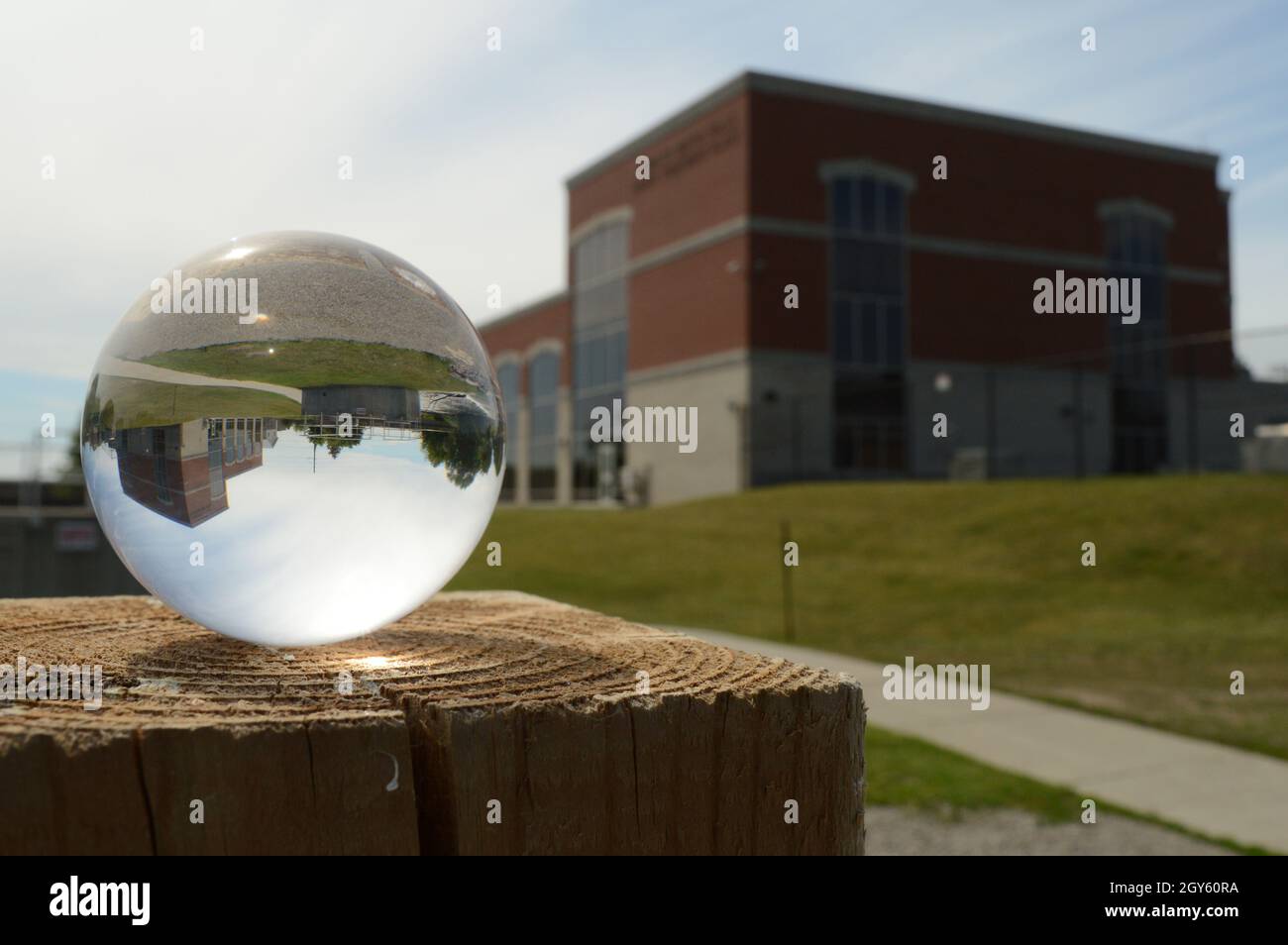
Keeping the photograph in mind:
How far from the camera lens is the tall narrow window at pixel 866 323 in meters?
35.4

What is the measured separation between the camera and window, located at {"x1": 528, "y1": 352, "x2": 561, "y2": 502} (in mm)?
45188

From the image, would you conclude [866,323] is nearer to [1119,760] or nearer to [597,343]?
[597,343]

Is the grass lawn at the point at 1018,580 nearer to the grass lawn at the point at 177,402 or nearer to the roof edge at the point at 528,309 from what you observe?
the grass lawn at the point at 177,402

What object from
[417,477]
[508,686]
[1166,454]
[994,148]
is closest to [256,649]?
[417,477]

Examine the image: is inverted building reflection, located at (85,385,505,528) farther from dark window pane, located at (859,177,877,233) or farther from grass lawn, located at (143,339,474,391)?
dark window pane, located at (859,177,877,233)

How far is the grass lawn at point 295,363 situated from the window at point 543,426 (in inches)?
1685

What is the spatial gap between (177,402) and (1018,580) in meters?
15.5

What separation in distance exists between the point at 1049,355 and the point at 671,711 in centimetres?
4055

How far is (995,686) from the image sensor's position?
34.3 ft

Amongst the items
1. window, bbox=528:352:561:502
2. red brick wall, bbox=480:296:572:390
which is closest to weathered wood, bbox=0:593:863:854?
red brick wall, bbox=480:296:572:390

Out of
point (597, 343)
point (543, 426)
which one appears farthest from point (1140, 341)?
point (543, 426)

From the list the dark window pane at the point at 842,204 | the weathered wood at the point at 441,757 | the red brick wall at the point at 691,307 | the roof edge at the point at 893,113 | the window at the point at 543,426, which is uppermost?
the roof edge at the point at 893,113

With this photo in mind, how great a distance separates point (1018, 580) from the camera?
15.9 meters

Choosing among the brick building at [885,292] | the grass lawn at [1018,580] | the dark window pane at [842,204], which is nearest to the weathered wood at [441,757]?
the grass lawn at [1018,580]
